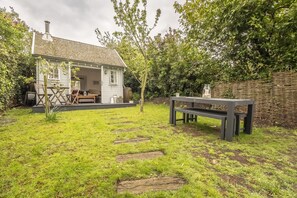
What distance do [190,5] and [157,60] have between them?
11.8 feet

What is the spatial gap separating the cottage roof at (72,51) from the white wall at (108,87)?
2.02 feet

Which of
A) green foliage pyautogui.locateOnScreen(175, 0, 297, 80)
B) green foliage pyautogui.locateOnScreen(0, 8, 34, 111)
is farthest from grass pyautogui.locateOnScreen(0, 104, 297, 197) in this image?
green foliage pyautogui.locateOnScreen(175, 0, 297, 80)

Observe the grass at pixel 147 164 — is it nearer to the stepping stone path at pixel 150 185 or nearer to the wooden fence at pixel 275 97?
the stepping stone path at pixel 150 185

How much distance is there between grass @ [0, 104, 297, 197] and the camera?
1558mm

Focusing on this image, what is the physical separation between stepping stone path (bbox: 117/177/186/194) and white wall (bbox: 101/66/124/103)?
8722 mm

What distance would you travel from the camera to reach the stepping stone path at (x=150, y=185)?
61.7 inches

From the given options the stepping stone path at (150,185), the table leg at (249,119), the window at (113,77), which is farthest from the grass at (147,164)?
the window at (113,77)

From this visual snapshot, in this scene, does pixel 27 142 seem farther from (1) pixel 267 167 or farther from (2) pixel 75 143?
(1) pixel 267 167

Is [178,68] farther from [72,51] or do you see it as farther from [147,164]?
[147,164]

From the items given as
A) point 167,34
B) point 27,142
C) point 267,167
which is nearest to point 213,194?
point 267,167

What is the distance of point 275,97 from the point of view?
14.9 ft

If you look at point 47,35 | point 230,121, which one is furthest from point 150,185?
point 47,35

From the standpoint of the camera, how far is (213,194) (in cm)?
147

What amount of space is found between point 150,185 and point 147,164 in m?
0.43
